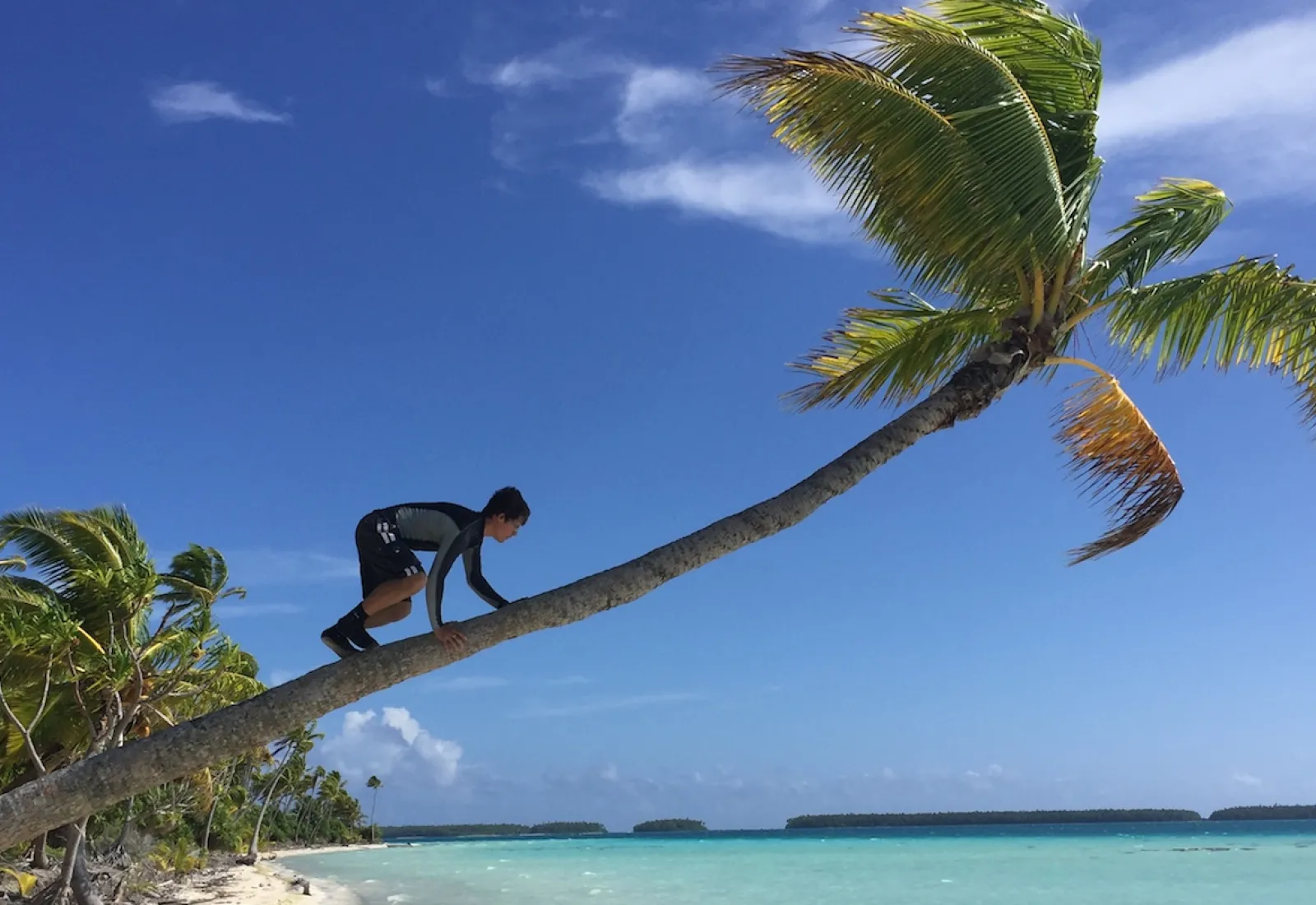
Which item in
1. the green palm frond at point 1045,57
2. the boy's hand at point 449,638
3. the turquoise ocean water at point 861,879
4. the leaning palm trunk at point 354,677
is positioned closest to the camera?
the leaning palm trunk at point 354,677

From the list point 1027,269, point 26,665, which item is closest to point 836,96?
point 1027,269

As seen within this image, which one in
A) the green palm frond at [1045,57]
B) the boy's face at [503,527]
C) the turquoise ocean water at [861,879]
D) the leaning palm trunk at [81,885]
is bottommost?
the turquoise ocean water at [861,879]

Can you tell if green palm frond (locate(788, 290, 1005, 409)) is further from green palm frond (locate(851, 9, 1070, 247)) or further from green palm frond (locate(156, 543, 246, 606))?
green palm frond (locate(156, 543, 246, 606))

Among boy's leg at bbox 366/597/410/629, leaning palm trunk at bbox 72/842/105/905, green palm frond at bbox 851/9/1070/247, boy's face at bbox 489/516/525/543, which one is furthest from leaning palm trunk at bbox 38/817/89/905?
green palm frond at bbox 851/9/1070/247

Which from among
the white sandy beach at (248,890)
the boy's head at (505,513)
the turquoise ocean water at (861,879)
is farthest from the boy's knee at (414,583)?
the turquoise ocean water at (861,879)

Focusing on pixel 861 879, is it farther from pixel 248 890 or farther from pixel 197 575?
pixel 197 575

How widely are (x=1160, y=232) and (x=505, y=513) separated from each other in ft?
18.1

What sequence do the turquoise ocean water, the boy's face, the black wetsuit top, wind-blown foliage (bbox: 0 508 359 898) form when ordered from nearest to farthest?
the black wetsuit top → the boy's face → wind-blown foliage (bbox: 0 508 359 898) → the turquoise ocean water

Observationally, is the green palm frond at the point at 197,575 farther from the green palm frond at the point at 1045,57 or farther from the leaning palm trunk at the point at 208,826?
the leaning palm trunk at the point at 208,826

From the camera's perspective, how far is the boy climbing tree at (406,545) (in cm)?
512

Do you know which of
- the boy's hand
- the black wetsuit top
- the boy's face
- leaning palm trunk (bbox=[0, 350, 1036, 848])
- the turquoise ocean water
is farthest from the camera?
the turquoise ocean water

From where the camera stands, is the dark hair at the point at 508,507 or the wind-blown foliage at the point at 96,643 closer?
the dark hair at the point at 508,507

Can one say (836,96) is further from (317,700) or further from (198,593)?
(198,593)

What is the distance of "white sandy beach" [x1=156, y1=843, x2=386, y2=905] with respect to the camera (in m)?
24.2
